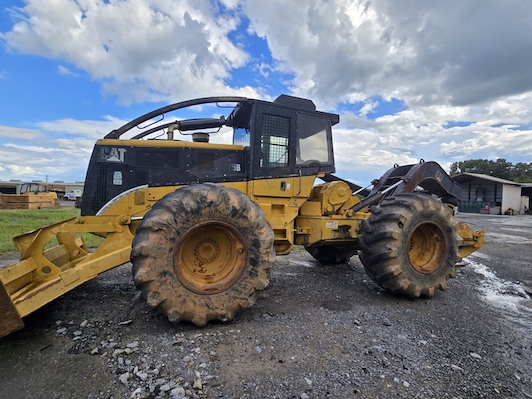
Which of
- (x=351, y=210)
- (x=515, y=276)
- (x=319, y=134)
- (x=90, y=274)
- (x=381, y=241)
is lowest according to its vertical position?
(x=515, y=276)

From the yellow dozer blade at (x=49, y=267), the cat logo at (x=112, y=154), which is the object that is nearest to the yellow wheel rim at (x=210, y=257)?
the yellow dozer blade at (x=49, y=267)

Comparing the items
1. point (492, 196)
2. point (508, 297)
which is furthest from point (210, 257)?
point (492, 196)

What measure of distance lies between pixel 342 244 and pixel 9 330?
4864 mm

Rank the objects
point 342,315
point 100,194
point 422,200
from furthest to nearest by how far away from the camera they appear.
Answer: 1. point 422,200
2. point 100,194
3. point 342,315

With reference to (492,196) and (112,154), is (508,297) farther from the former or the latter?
(492,196)

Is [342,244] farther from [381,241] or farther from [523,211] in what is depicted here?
[523,211]

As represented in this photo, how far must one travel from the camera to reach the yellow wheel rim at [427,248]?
17.8 ft

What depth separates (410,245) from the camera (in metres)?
5.70

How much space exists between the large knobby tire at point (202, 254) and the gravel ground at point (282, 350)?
0.31 meters

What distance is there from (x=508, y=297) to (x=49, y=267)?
6726mm

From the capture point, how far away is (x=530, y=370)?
10.5ft

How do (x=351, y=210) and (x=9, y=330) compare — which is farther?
(x=351, y=210)

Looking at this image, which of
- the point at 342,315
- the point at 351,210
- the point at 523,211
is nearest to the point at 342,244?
the point at 351,210

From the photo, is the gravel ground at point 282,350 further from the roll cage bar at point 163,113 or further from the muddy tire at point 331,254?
the roll cage bar at point 163,113
